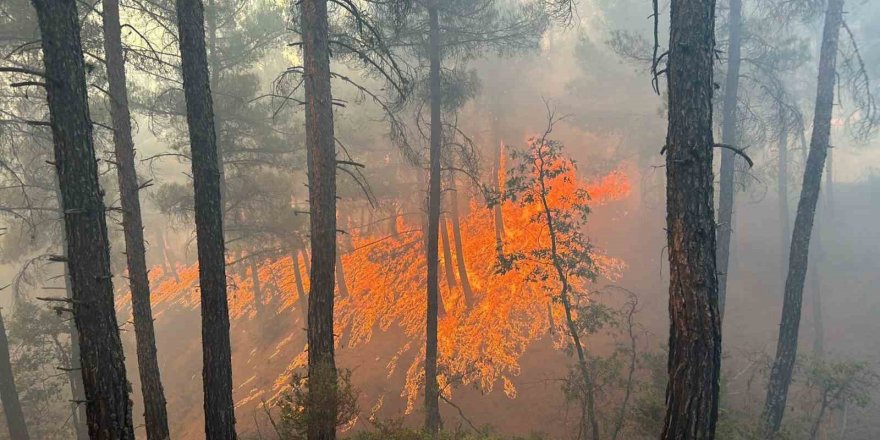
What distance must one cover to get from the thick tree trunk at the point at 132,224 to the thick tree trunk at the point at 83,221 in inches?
123

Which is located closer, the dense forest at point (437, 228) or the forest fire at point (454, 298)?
the dense forest at point (437, 228)

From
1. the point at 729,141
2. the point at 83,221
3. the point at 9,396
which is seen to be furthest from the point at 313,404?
the point at 729,141

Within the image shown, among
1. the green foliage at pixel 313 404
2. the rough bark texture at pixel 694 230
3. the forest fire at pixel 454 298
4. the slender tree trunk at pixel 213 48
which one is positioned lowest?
the forest fire at pixel 454 298

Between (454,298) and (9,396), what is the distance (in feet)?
43.6

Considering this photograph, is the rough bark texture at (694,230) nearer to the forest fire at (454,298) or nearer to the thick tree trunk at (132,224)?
the forest fire at (454,298)

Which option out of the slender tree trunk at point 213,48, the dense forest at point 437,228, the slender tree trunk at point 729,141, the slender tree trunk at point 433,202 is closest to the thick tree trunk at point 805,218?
the dense forest at point 437,228

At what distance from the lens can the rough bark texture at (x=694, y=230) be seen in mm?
4301

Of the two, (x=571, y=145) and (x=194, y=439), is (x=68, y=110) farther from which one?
(x=571, y=145)

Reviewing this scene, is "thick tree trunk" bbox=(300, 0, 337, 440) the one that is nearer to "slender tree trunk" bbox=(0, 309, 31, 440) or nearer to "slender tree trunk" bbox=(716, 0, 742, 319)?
"slender tree trunk" bbox=(716, 0, 742, 319)

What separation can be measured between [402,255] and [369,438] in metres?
16.8

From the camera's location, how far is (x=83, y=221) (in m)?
4.38

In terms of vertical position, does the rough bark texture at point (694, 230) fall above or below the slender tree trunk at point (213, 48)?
below

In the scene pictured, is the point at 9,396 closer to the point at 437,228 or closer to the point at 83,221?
the point at 83,221

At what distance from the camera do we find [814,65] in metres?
27.6
